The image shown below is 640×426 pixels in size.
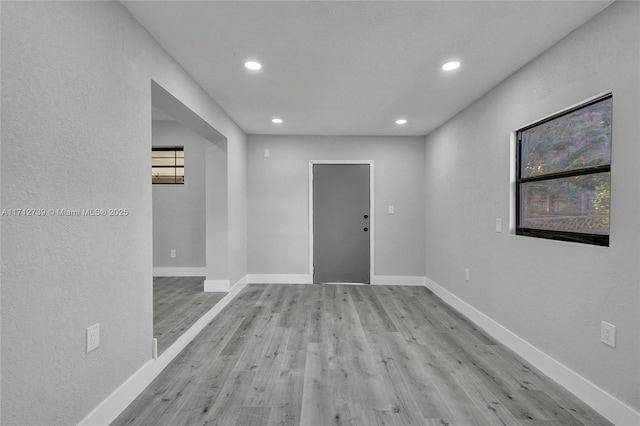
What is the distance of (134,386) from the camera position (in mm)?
1897

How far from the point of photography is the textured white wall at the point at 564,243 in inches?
64.4

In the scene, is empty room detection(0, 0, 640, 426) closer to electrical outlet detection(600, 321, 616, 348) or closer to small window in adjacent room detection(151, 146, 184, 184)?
electrical outlet detection(600, 321, 616, 348)

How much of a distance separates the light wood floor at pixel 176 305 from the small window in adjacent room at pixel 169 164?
1.60 metres

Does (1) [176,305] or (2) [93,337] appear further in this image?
(1) [176,305]

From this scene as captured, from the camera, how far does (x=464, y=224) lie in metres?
Result: 3.56

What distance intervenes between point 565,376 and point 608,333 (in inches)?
19.5

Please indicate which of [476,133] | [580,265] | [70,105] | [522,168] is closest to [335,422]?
[580,265]

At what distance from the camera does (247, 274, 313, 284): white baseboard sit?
488 cm

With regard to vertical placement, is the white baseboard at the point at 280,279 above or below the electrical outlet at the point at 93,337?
below

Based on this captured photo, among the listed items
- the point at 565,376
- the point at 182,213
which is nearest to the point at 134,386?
the point at 565,376

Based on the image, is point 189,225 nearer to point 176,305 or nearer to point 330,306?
point 176,305

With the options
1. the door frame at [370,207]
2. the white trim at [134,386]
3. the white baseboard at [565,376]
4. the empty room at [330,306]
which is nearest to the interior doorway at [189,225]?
the empty room at [330,306]

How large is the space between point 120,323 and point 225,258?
7.05 ft

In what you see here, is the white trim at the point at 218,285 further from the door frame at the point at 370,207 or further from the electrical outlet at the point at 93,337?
the electrical outlet at the point at 93,337
